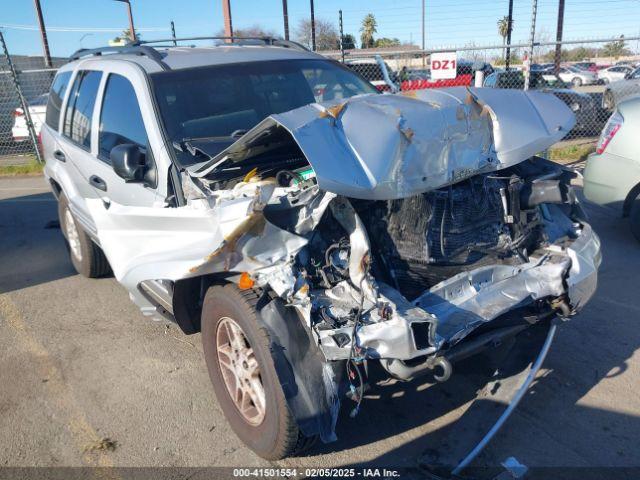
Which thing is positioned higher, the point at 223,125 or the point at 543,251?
the point at 223,125

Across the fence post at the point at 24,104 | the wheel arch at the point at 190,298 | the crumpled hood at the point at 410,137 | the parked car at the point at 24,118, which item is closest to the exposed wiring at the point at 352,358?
the crumpled hood at the point at 410,137

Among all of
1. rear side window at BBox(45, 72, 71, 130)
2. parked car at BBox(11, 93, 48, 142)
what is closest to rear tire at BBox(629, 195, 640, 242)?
rear side window at BBox(45, 72, 71, 130)

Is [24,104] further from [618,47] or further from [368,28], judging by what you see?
[368,28]

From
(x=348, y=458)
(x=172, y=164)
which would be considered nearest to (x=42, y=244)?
(x=172, y=164)

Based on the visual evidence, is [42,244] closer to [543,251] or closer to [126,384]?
[126,384]

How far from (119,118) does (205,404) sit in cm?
205

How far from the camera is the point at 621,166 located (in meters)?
5.44

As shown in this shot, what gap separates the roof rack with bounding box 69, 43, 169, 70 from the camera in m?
3.94

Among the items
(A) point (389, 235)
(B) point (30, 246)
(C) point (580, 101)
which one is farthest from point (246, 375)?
(C) point (580, 101)

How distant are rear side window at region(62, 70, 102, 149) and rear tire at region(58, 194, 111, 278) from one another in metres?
0.78

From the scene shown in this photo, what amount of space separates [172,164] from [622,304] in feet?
11.6

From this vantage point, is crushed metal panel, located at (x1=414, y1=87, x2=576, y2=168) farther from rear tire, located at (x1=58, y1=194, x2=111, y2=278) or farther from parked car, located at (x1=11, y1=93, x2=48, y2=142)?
parked car, located at (x1=11, y1=93, x2=48, y2=142)

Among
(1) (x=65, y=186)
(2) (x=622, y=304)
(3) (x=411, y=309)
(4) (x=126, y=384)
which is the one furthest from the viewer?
(1) (x=65, y=186)

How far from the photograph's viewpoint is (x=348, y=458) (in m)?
2.88
